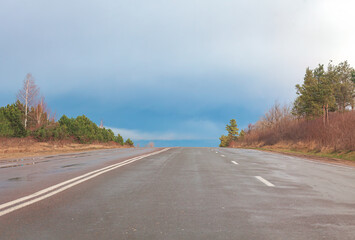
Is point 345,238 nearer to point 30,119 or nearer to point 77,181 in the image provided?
point 77,181

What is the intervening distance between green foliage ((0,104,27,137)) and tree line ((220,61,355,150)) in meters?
33.5

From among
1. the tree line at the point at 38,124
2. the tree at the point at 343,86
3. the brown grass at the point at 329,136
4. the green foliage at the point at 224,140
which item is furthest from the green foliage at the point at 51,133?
the green foliage at the point at 224,140

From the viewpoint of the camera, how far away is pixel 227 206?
5059 millimetres

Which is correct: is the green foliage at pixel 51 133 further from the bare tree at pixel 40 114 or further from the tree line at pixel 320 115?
the tree line at pixel 320 115

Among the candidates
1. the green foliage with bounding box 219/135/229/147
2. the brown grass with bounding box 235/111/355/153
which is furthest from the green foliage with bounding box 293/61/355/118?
the green foliage with bounding box 219/135/229/147

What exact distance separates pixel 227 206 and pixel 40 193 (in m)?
3.89

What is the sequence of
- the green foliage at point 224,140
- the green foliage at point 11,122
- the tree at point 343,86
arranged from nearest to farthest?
1. the green foliage at point 11,122
2. the tree at point 343,86
3. the green foliage at point 224,140

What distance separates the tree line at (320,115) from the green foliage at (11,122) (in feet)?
110

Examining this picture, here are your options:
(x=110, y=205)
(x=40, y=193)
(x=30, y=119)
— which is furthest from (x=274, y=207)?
(x=30, y=119)

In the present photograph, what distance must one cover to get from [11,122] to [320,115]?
46.9m

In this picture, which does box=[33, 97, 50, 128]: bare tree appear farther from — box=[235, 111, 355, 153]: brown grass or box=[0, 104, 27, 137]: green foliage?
box=[235, 111, 355, 153]: brown grass

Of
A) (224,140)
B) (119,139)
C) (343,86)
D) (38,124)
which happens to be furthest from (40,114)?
(224,140)

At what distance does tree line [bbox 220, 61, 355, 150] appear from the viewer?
24.7 metres

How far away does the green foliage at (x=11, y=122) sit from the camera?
1363 inches
